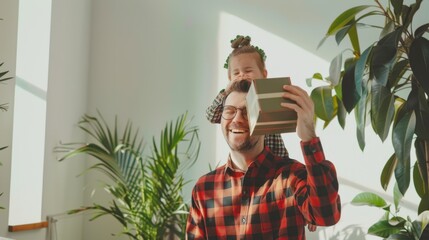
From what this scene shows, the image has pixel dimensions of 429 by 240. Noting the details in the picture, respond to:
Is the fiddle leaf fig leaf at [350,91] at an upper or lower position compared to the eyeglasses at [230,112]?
upper

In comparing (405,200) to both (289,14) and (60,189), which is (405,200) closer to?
(289,14)

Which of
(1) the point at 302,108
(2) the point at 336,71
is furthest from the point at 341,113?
(1) the point at 302,108

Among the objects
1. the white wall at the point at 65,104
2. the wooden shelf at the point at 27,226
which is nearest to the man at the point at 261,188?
the wooden shelf at the point at 27,226

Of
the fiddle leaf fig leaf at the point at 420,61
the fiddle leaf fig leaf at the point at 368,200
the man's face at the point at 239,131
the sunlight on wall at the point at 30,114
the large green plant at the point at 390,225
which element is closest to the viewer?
the man's face at the point at 239,131

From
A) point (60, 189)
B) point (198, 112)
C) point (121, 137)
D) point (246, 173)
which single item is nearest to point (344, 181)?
point (198, 112)

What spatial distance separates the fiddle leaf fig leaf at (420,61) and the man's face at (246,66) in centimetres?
62

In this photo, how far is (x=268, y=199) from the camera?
4.37ft

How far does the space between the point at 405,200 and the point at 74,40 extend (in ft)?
8.65

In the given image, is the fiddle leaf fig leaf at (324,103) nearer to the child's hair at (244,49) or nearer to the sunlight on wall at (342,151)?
the child's hair at (244,49)

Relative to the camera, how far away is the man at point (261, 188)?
3.96 ft

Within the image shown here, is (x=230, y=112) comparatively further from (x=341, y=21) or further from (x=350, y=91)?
(x=341, y=21)

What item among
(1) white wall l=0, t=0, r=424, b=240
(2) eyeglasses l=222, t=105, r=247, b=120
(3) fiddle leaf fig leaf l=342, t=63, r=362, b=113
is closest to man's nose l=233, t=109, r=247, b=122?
(2) eyeglasses l=222, t=105, r=247, b=120

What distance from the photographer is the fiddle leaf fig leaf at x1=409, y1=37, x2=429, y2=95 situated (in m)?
1.80

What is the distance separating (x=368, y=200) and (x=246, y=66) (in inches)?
84.0
